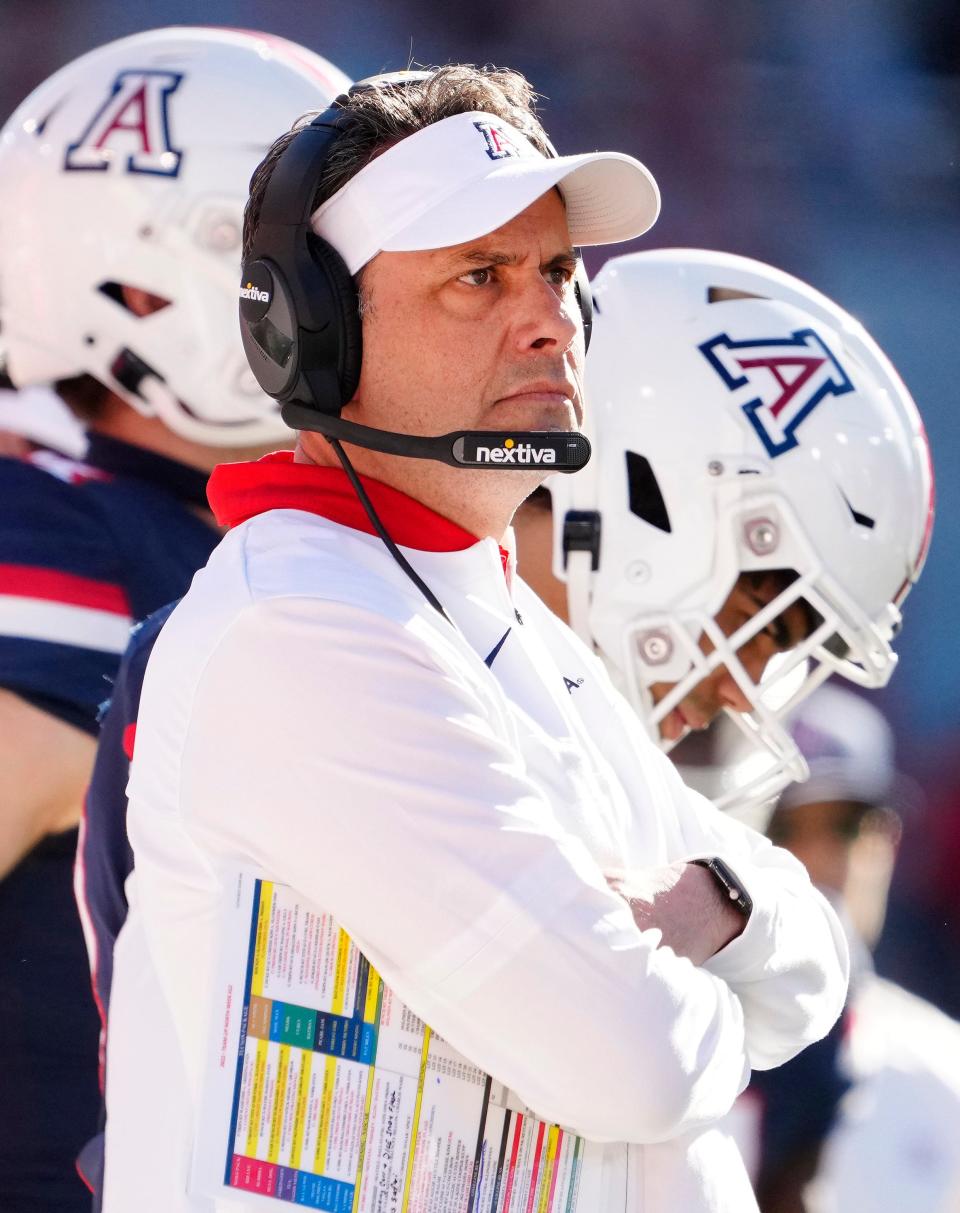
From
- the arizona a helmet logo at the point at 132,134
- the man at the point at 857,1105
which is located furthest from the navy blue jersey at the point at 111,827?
the man at the point at 857,1105

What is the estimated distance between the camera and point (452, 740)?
3.07 feet

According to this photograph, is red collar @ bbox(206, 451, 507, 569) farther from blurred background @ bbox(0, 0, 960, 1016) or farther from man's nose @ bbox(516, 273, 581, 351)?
blurred background @ bbox(0, 0, 960, 1016)

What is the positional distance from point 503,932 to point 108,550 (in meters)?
1.23

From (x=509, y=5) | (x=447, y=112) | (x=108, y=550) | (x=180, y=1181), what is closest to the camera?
(x=180, y=1181)

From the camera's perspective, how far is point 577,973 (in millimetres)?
903

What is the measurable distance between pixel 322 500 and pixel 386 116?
323 mm

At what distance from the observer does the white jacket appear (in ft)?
2.97

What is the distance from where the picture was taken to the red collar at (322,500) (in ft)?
3.56

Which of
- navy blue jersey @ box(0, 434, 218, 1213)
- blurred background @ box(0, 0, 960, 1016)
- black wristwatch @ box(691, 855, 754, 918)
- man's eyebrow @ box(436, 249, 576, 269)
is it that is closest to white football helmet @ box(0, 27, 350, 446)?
navy blue jersey @ box(0, 434, 218, 1213)

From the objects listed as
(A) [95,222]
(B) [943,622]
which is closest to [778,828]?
(B) [943,622]

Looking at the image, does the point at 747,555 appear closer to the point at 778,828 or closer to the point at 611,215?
the point at 611,215

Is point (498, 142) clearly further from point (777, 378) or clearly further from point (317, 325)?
point (777, 378)

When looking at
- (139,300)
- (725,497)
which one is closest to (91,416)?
(139,300)

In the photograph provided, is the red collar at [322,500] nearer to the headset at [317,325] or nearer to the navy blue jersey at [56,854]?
the headset at [317,325]
